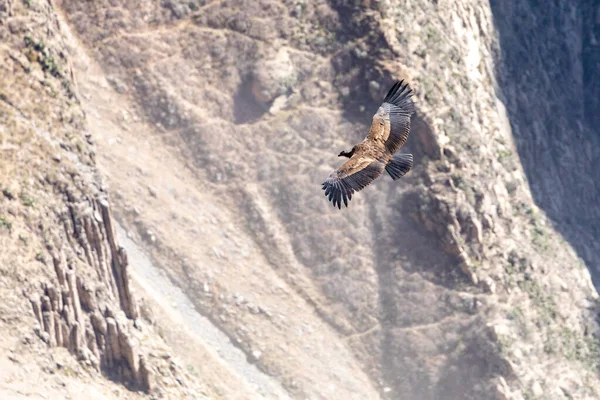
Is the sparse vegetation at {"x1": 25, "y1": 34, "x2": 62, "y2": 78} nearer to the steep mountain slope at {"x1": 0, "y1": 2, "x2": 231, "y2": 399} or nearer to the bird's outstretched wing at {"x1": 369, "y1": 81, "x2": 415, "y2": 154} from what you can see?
the steep mountain slope at {"x1": 0, "y1": 2, "x2": 231, "y2": 399}

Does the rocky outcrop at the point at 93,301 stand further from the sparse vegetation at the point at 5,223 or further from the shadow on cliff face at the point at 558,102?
the shadow on cliff face at the point at 558,102

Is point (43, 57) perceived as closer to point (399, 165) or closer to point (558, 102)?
point (399, 165)

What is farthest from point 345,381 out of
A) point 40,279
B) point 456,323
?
point 40,279

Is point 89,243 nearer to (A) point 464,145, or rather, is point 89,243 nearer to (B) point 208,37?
(B) point 208,37

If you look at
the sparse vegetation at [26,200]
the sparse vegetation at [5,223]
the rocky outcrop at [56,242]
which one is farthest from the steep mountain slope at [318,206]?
the sparse vegetation at [5,223]

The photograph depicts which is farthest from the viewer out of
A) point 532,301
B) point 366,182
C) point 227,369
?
point 532,301
